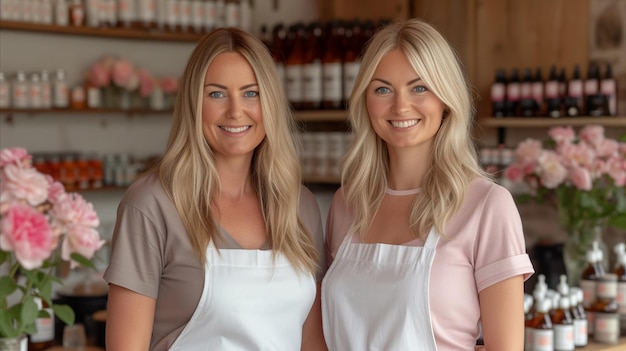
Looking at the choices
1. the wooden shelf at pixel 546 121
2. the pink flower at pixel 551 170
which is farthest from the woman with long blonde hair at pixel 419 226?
the wooden shelf at pixel 546 121

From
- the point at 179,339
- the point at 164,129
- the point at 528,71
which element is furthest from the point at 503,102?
the point at 179,339

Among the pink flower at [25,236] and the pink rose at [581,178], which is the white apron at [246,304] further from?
the pink rose at [581,178]

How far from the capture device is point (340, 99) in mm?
3895

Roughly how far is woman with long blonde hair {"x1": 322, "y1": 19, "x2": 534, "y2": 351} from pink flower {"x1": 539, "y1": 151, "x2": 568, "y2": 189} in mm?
1036

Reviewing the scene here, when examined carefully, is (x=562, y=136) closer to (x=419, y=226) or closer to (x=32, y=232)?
(x=419, y=226)

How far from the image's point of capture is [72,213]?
1447 millimetres

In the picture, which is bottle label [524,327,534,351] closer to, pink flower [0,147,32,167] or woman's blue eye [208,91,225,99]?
woman's blue eye [208,91,225,99]

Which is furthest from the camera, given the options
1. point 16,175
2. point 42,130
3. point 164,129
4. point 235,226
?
point 164,129

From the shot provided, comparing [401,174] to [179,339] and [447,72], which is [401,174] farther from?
[179,339]

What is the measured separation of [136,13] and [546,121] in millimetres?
1912

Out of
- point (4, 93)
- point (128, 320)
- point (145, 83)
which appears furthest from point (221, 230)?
point (145, 83)

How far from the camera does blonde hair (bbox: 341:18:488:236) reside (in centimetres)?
173

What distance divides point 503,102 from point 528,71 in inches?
6.5

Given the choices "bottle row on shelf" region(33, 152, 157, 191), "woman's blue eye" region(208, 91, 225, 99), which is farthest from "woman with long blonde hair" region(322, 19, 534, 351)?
"bottle row on shelf" region(33, 152, 157, 191)
